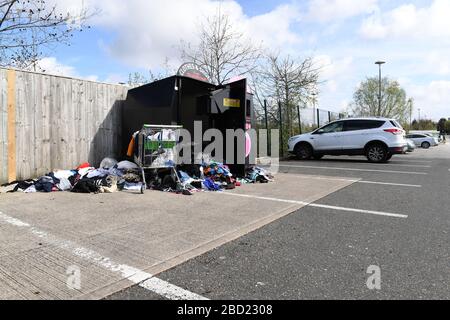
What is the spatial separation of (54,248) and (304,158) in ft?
42.7

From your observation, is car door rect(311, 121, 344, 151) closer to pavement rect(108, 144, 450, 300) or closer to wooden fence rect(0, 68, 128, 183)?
wooden fence rect(0, 68, 128, 183)

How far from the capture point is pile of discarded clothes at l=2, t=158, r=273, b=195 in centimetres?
697

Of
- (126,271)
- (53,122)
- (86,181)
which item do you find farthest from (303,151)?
(126,271)

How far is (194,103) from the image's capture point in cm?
909

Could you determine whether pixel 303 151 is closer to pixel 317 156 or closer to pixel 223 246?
pixel 317 156

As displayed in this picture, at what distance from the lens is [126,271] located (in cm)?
348

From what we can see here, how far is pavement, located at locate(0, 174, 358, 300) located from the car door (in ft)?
26.7

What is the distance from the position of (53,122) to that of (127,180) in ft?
6.69

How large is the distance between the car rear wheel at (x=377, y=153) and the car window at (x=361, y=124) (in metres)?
0.72

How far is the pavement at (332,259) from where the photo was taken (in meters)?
3.17

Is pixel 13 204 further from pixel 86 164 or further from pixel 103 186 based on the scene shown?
pixel 86 164

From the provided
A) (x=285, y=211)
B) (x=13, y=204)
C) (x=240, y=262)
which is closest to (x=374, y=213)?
(x=285, y=211)

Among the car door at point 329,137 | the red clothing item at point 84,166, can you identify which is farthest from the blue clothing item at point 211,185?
the car door at point 329,137

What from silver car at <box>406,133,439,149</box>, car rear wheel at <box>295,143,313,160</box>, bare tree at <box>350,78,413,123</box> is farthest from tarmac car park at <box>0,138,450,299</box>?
bare tree at <box>350,78,413,123</box>
